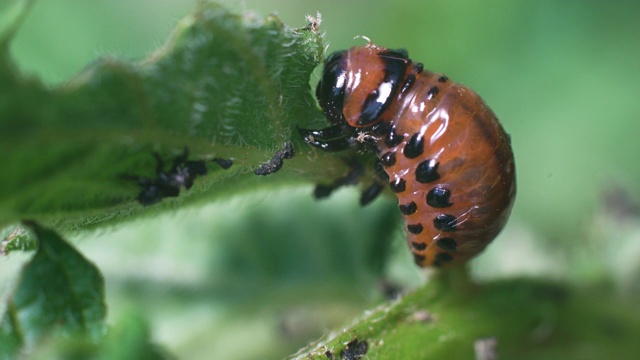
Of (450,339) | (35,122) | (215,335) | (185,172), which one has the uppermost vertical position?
(35,122)

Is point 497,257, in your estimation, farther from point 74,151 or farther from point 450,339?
point 74,151

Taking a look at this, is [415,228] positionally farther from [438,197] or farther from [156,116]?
[156,116]

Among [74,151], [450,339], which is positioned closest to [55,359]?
[74,151]

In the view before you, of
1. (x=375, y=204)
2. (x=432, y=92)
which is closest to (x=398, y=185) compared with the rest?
(x=432, y=92)

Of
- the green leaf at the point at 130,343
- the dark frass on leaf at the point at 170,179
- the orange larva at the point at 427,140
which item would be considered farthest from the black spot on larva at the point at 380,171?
the green leaf at the point at 130,343

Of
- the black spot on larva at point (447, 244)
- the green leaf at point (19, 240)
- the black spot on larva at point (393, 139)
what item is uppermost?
the black spot on larva at point (393, 139)

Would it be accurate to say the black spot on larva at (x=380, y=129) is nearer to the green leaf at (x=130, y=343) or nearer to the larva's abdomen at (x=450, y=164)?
the larva's abdomen at (x=450, y=164)
